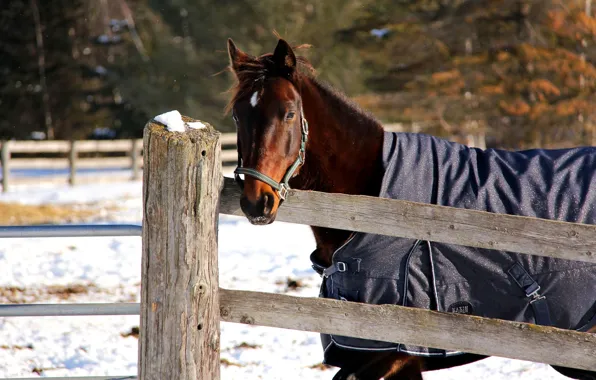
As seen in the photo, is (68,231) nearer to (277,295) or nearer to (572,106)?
(277,295)

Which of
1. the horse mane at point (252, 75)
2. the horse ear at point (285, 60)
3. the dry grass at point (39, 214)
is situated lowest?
the dry grass at point (39, 214)

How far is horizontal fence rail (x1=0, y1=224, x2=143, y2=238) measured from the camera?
11.3ft

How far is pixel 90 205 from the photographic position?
45.9 ft

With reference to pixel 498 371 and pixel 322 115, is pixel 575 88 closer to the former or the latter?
pixel 498 371

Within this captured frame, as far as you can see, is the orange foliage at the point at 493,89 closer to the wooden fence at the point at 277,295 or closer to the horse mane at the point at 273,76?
the horse mane at the point at 273,76

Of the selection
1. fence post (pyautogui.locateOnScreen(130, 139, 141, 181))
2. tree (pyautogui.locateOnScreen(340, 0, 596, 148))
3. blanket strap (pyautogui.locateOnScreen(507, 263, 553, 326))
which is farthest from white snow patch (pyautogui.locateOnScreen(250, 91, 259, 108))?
fence post (pyautogui.locateOnScreen(130, 139, 141, 181))

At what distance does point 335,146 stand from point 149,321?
4.10 feet

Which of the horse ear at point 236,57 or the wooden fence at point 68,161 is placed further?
the wooden fence at point 68,161

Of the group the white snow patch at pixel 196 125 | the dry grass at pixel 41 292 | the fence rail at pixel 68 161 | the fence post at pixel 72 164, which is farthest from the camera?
the fence post at pixel 72 164

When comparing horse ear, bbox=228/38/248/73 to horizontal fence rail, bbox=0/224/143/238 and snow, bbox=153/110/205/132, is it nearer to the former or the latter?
snow, bbox=153/110/205/132

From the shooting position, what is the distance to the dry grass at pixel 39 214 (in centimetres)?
1140

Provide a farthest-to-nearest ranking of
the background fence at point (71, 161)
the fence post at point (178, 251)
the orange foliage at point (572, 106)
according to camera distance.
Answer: the background fence at point (71, 161)
the orange foliage at point (572, 106)
the fence post at point (178, 251)

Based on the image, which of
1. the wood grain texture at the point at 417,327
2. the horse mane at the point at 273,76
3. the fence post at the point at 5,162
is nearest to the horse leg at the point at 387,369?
the wood grain texture at the point at 417,327

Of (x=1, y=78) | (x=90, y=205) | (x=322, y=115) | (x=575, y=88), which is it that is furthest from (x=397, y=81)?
(x=322, y=115)
